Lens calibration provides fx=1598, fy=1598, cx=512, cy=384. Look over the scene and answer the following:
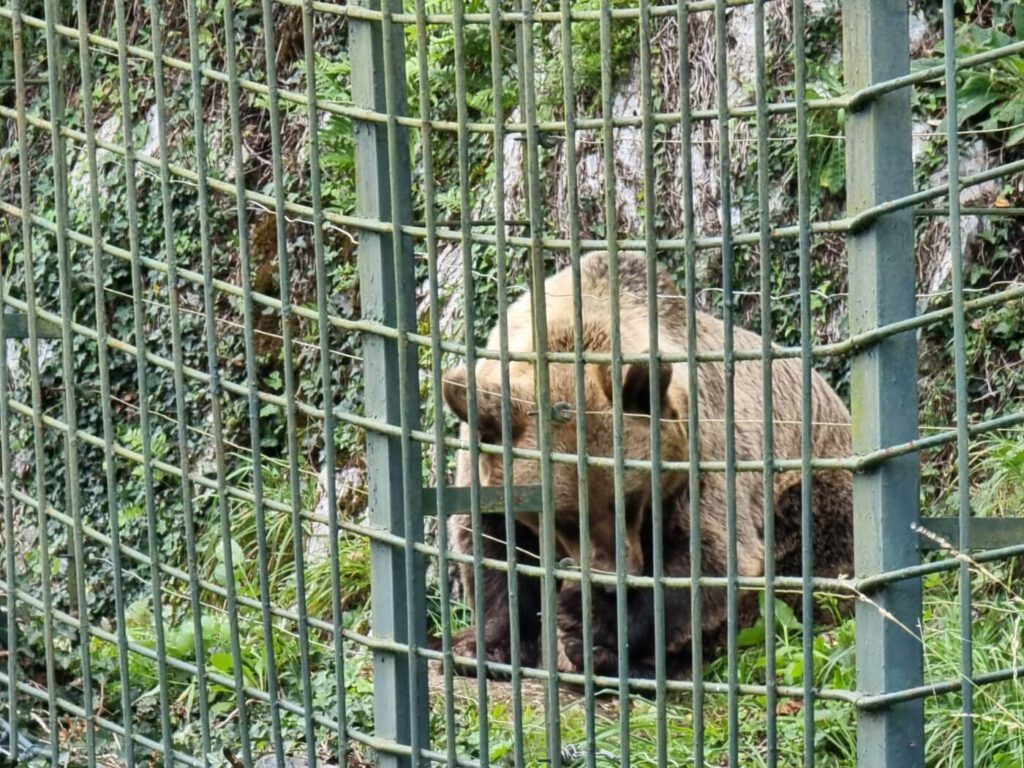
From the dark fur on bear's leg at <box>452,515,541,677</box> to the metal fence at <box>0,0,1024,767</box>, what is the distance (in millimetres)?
19

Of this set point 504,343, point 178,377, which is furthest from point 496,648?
point 504,343

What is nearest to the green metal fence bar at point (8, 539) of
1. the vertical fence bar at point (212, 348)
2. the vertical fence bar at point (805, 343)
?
the vertical fence bar at point (212, 348)

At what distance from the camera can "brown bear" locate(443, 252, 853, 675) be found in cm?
597

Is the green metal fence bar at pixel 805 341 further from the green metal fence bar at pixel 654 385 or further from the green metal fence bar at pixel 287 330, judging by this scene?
the green metal fence bar at pixel 287 330

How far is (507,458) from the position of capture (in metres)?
3.47

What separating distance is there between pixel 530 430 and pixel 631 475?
0.45m

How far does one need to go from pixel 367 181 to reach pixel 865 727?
1.60m

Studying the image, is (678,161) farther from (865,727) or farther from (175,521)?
(865,727)

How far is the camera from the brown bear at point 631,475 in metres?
5.97

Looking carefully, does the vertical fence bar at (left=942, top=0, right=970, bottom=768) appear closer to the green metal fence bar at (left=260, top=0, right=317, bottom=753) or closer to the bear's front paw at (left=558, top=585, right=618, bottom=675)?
the green metal fence bar at (left=260, top=0, right=317, bottom=753)

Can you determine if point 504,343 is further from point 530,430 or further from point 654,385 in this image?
point 530,430

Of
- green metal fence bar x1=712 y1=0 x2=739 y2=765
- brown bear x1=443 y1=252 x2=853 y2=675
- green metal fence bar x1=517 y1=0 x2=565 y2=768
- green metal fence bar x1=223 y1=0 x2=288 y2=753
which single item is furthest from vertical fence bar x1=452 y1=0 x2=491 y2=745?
brown bear x1=443 y1=252 x2=853 y2=675

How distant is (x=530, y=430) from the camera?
19.8ft

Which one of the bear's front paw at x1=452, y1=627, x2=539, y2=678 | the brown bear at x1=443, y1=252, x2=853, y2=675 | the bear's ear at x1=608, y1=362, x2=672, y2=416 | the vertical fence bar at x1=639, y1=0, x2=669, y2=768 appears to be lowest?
the bear's front paw at x1=452, y1=627, x2=539, y2=678
